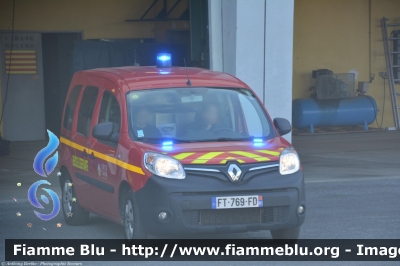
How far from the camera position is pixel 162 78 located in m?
8.33

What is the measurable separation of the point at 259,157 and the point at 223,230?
28.9 inches

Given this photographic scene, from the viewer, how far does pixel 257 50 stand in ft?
43.5

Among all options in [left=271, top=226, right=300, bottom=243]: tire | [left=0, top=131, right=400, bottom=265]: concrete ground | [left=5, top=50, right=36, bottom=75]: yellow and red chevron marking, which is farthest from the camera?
[left=5, top=50, right=36, bottom=75]: yellow and red chevron marking

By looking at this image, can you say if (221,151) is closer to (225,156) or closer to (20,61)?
(225,156)

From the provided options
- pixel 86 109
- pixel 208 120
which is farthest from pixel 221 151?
pixel 86 109

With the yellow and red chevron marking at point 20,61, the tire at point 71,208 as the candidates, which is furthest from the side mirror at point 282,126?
the yellow and red chevron marking at point 20,61

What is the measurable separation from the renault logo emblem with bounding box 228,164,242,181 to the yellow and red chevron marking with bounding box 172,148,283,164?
0.24 feet

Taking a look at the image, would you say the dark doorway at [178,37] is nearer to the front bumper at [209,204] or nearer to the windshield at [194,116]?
the windshield at [194,116]

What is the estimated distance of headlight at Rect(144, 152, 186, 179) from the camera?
7.16 m

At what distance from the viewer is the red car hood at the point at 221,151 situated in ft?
23.9

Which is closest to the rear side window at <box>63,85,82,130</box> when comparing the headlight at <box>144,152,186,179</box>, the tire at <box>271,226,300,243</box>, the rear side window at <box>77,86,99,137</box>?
the rear side window at <box>77,86,99,137</box>

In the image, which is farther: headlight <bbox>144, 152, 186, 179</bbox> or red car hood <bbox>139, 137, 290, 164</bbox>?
Result: red car hood <bbox>139, 137, 290, 164</bbox>

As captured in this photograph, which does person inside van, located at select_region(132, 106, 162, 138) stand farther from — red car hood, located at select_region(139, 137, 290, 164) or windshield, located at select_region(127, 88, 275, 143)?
red car hood, located at select_region(139, 137, 290, 164)

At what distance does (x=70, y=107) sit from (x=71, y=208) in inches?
45.7
